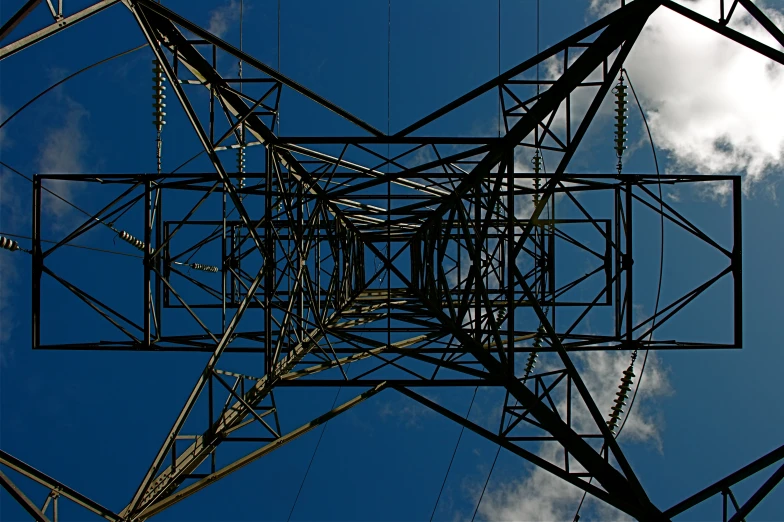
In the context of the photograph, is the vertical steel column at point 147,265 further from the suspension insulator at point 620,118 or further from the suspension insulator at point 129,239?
the suspension insulator at point 620,118

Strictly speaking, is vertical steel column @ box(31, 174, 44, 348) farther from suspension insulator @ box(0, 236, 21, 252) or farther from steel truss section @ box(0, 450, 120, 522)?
steel truss section @ box(0, 450, 120, 522)

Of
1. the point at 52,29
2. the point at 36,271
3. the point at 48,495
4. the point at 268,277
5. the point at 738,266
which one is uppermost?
the point at 52,29

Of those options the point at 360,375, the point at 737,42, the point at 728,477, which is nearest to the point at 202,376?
the point at 360,375

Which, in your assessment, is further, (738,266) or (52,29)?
(738,266)

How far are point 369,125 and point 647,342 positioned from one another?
7.02m

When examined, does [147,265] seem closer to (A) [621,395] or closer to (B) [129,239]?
(B) [129,239]

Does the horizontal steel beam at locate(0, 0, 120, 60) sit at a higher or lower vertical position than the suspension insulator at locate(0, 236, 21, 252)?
higher

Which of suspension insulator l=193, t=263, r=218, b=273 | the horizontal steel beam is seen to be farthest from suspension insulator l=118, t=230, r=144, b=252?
the horizontal steel beam

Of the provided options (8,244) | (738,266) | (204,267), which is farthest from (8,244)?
(738,266)

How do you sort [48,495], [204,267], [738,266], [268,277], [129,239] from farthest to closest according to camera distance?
[204,267] < [129,239] < [738,266] < [268,277] < [48,495]

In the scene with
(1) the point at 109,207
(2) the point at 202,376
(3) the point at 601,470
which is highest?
(1) the point at 109,207

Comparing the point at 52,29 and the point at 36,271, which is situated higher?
the point at 52,29

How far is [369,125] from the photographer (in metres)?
10.1

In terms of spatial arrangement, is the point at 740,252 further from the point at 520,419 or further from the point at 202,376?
the point at 202,376
